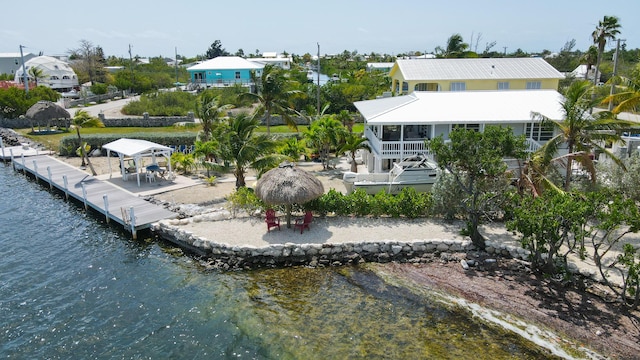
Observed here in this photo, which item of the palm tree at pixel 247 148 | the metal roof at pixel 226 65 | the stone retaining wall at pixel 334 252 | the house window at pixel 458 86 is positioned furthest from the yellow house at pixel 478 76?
the metal roof at pixel 226 65

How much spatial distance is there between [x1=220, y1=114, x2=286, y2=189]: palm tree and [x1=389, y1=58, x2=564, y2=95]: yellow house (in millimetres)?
17823

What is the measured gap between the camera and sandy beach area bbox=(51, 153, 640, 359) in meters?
12.9

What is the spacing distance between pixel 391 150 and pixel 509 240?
9.02 m

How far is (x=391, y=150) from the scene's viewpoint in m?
25.1

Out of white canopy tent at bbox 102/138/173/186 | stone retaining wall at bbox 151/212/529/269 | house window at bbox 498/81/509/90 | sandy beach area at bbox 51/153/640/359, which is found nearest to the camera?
sandy beach area at bbox 51/153/640/359

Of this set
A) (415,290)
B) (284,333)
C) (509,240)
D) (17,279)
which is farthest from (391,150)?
(17,279)

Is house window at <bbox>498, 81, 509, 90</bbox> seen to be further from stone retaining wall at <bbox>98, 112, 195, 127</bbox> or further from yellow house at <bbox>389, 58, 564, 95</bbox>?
stone retaining wall at <bbox>98, 112, 195, 127</bbox>

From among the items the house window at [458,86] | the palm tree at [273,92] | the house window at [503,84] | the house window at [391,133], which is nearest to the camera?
the house window at [391,133]

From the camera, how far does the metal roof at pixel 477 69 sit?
119 ft

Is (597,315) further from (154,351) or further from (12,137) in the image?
(12,137)

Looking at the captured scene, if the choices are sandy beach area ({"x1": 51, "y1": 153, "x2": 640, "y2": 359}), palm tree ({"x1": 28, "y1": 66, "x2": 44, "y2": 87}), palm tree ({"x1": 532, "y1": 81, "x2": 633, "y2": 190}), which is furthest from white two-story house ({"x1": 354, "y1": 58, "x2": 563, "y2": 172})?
palm tree ({"x1": 28, "y1": 66, "x2": 44, "y2": 87})

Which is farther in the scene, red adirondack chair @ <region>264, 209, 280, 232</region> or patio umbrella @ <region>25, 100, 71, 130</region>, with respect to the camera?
patio umbrella @ <region>25, 100, 71, 130</region>

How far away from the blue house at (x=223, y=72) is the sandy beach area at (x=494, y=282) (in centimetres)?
5129

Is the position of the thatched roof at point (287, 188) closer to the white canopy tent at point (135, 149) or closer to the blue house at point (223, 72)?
the white canopy tent at point (135, 149)
